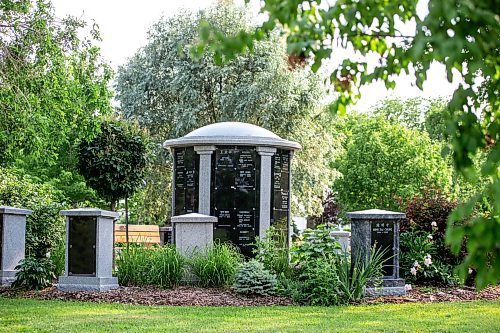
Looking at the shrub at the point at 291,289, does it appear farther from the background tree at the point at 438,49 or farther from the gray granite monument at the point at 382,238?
the background tree at the point at 438,49

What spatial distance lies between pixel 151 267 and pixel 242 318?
4039 millimetres

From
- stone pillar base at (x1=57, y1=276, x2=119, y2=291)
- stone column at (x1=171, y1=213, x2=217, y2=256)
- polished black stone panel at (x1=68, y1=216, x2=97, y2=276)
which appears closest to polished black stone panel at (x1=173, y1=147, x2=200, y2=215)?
stone column at (x1=171, y1=213, x2=217, y2=256)

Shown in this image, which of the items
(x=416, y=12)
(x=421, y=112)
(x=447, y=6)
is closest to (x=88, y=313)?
(x=416, y=12)

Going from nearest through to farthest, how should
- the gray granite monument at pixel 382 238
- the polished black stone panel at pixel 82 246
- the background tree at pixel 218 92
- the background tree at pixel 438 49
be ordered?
the background tree at pixel 438 49
the polished black stone panel at pixel 82 246
the gray granite monument at pixel 382 238
the background tree at pixel 218 92

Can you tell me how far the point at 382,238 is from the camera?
14453 millimetres

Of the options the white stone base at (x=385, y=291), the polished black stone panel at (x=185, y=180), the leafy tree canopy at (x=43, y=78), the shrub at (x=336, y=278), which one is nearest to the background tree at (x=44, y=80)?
the leafy tree canopy at (x=43, y=78)

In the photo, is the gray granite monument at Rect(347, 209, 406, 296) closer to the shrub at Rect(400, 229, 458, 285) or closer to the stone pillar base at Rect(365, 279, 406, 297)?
the stone pillar base at Rect(365, 279, 406, 297)

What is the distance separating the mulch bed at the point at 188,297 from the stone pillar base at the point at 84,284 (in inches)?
7.3

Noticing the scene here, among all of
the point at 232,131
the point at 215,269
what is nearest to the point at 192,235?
the point at 215,269

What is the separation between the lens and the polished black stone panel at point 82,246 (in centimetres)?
1398

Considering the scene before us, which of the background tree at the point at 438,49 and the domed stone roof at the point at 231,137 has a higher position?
the domed stone roof at the point at 231,137

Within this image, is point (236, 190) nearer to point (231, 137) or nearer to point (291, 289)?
point (231, 137)

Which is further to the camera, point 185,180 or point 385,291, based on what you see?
point 185,180

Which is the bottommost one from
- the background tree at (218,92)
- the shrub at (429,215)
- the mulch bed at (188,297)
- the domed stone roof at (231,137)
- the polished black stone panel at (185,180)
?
the mulch bed at (188,297)
